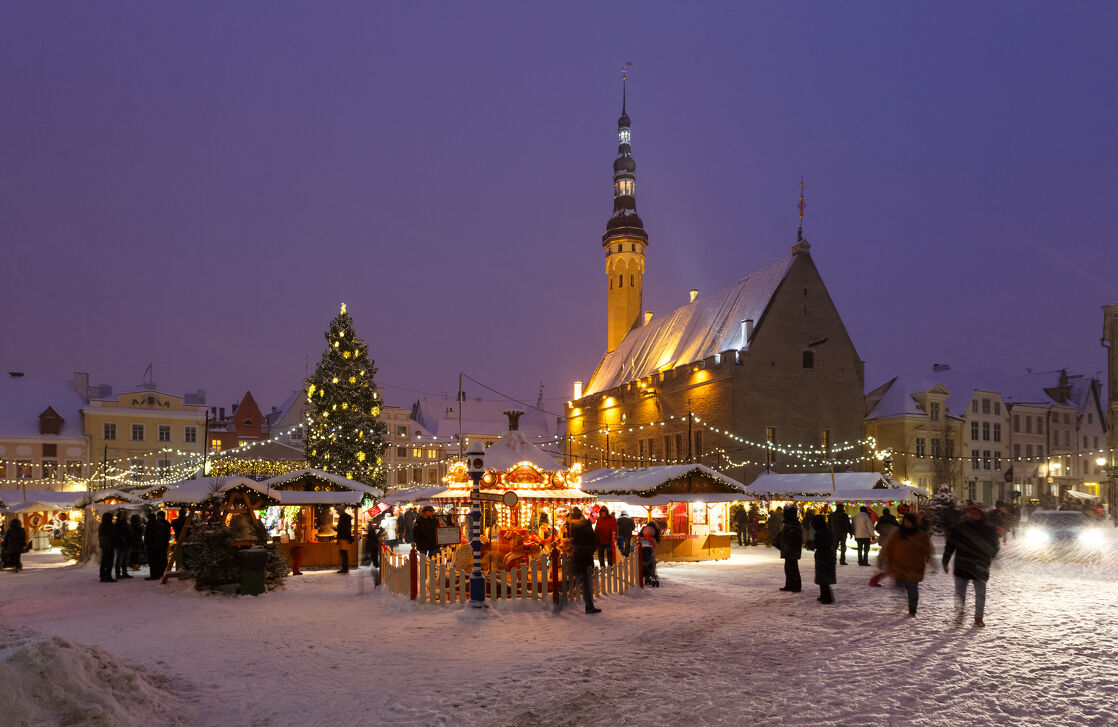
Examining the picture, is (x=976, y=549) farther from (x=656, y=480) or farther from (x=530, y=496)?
(x=656, y=480)

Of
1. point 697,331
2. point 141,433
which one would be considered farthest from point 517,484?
point 141,433

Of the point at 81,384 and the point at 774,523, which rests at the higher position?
the point at 81,384

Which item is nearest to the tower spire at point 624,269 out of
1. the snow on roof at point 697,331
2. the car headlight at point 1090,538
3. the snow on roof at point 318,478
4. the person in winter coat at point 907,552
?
the snow on roof at point 697,331

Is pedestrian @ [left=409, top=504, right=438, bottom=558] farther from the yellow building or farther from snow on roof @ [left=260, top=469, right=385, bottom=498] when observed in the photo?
the yellow building

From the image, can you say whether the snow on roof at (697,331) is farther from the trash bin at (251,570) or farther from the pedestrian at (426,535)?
the trash bin at (251,570)

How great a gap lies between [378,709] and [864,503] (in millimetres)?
28550

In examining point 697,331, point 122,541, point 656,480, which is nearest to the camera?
point 122,541

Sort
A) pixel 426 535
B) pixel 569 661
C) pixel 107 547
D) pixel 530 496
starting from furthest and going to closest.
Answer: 1. pixel 426 535
2. pixel 530 496
3. pixel 107 547
4. pixel 569 661

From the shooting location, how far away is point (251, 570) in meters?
16.6

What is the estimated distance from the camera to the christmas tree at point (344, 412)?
3794 cm

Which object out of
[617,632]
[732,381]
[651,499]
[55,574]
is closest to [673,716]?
[617,632]

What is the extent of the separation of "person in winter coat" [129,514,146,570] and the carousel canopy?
65.7ft

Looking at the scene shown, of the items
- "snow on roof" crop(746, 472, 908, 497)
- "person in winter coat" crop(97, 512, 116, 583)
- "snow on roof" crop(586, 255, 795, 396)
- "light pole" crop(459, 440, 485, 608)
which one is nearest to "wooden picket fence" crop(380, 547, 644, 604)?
"light pole" crop(459, 440, 485, 608)

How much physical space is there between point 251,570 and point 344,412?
862 inches
